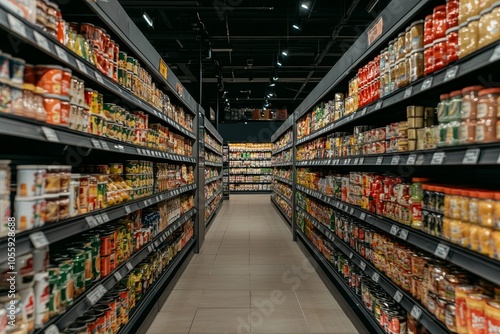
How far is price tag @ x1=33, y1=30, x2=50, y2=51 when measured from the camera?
138 cm

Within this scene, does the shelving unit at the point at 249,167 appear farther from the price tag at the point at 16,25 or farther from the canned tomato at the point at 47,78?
the price tag at the point at 16,25

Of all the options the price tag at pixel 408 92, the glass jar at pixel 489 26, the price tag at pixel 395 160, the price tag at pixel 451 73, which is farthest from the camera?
the price tag at pixel 395 160

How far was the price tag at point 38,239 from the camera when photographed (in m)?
1.35

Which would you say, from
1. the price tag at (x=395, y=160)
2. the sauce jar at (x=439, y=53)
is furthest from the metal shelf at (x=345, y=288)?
the sauce jar at (x=439, y=53)

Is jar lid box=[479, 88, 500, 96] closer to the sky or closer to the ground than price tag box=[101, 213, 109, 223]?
closer to the sky

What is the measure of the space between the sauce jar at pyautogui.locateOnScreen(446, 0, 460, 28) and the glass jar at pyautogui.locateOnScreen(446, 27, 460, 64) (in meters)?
0.03

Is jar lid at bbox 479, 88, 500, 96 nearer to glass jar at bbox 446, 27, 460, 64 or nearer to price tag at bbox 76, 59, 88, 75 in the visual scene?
glass jar at bbox 446, 27, 460, 64

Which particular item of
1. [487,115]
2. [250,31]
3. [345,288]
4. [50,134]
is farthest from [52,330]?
[250,31]

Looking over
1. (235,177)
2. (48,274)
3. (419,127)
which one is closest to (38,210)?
(48,274)

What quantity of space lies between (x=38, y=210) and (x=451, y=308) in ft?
6.29

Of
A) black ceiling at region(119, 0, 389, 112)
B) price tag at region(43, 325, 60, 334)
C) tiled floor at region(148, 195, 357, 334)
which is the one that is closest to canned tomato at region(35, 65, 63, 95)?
price tag at region(43, 325, 60, 334)

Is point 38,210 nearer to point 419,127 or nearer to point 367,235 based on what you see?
point 419,127

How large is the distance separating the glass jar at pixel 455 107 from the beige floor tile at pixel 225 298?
2.67 m

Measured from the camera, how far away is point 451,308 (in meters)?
1.67
